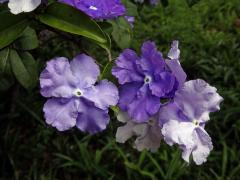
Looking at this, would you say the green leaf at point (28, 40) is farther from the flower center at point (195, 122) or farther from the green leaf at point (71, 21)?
the flower center at point (195, 122)

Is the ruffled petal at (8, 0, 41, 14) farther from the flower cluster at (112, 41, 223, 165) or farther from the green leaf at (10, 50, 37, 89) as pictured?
the green leaf at (10, 50, 37, 89)

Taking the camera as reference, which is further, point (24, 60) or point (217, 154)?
point (217, 154)

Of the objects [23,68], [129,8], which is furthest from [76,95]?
[129,8]

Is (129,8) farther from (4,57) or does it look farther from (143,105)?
(143,105)

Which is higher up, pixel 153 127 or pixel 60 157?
pixel 153 127

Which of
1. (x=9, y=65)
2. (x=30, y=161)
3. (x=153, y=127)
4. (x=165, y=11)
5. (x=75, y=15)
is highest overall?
(x=75, y=15)

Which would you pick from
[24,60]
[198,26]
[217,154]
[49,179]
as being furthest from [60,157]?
[198,26]

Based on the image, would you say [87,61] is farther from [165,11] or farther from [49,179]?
[165,11]
